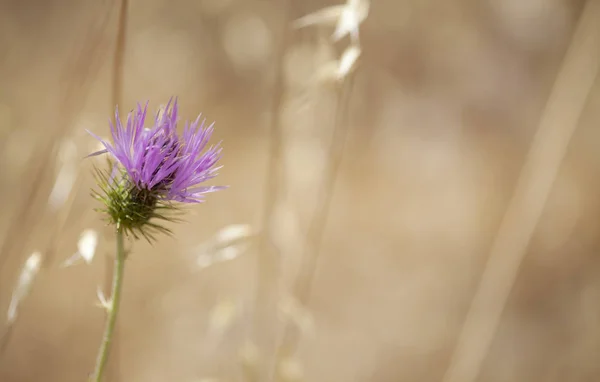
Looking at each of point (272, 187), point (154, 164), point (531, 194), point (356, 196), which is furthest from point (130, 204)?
point (356, 196)

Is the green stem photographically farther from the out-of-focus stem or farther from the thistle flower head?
the out-of-focus stem

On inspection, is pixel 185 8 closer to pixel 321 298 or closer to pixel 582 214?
pixel 321 298

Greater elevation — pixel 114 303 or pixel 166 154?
pixel 166 154

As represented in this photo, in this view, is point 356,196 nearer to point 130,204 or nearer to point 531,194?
point 531,194

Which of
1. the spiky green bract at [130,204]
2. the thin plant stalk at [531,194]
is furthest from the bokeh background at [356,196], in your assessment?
the spiky green bract at [130,204]

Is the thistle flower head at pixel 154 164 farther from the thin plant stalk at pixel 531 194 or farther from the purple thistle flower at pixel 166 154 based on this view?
the thin plant stalk at pixel 531 194
